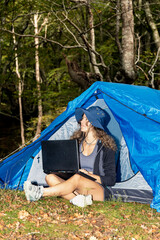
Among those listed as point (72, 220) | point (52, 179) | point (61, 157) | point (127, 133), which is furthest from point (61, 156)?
point (127, 133)

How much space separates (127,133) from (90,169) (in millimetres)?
700

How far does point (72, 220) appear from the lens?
2877mm

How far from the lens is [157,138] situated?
131 inches

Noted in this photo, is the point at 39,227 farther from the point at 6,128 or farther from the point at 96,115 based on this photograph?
the point at 6,128

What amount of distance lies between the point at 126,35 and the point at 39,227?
4.09m

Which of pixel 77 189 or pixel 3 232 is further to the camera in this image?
pixel 77 189

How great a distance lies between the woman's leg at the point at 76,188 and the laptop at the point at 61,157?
75mm

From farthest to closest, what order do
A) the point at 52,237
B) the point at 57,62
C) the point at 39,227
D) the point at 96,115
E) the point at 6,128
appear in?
the point at 6,128 < the point at 57,62 < the point at 96,115 < the point at 39,227 < the point at 52,237

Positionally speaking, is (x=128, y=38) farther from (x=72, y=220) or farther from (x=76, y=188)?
(x=72, y=220)

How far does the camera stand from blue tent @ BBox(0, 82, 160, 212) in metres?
3.35

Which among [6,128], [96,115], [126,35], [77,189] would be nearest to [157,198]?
[77,189]

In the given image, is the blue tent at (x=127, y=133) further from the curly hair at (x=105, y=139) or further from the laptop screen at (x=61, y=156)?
the laptop screen at (x=61, y=156)

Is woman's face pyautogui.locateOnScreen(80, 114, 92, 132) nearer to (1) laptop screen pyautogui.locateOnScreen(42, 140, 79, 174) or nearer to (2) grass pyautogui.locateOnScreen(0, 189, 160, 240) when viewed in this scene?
(1) laptop screen pyautogui.locateOnScreen(42, 140, 79, 174)

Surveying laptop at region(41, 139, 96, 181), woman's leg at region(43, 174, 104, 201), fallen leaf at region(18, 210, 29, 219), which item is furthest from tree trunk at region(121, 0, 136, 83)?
fallen leaf at region(18, 210, 29, 219)
